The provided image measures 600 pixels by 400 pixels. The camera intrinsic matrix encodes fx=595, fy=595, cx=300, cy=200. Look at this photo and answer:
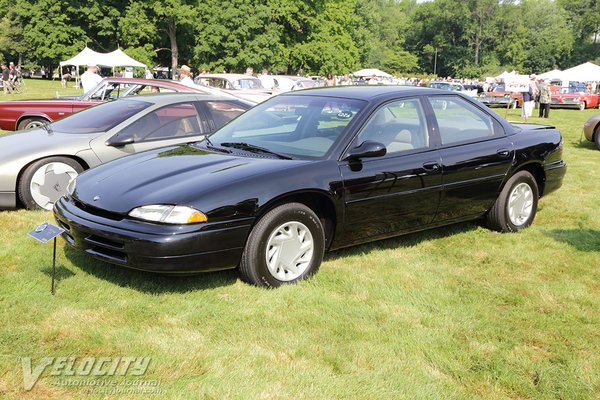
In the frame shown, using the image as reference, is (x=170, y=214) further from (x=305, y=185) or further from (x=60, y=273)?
(x=60, y=273)

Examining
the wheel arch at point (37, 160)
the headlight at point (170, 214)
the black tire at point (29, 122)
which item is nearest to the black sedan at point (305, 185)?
the headlight at point (170, 214)

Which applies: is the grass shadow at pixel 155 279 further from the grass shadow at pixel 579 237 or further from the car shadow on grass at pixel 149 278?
the grass shadow at pixel 579 237

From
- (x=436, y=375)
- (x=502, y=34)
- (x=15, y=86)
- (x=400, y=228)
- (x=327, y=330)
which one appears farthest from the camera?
(x=502, y=34)

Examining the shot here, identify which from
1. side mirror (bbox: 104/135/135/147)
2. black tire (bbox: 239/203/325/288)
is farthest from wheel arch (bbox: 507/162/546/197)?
side mirror (bbox: 104/135/135/147)

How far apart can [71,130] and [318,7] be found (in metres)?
52.4

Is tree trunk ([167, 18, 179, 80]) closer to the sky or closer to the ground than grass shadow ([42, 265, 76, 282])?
closer to the sky

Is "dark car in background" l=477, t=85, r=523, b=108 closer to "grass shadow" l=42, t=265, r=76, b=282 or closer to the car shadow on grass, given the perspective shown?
the car shadow on grass

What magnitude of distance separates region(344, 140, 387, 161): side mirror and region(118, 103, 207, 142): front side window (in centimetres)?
290

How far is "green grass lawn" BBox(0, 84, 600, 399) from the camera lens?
3.03m

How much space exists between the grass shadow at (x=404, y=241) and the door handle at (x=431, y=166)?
2.67ft

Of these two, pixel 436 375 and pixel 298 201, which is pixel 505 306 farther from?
pixel 298 201

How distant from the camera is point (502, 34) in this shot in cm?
11088

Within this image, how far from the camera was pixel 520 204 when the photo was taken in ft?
19.8

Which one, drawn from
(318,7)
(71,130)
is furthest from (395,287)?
(318,7)
